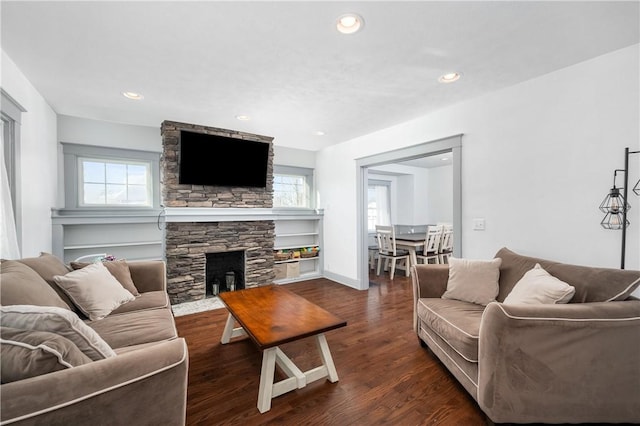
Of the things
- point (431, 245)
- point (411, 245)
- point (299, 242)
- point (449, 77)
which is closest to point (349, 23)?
point (449, 77)

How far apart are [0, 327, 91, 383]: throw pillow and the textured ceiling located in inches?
66.5

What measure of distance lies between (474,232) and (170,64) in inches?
125

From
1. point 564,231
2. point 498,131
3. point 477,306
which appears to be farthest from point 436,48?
point 477,306

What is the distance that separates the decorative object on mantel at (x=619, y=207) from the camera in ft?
6.31

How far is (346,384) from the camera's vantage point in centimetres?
197

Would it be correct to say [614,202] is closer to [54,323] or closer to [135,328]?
[54,323]

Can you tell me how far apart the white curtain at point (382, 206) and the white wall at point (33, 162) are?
597cm

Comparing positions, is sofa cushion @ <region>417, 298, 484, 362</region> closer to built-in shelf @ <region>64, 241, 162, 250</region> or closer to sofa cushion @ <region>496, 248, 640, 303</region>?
sofa cushion @ <region>496, 248, 640, 303</region>

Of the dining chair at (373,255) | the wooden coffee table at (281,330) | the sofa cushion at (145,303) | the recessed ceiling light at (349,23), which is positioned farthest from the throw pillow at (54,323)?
the dining chair at (373,255)

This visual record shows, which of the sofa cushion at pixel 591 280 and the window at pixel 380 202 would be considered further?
the window at pixel 380 202

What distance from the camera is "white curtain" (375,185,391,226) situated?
708 cm

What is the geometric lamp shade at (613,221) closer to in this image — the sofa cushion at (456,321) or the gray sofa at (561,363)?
the gray sofa at (561,363)

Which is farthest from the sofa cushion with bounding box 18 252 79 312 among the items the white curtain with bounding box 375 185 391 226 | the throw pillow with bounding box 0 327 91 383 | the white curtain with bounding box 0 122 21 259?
the white curtain with bounding box 375 185 391 226

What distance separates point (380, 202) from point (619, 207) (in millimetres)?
5143
